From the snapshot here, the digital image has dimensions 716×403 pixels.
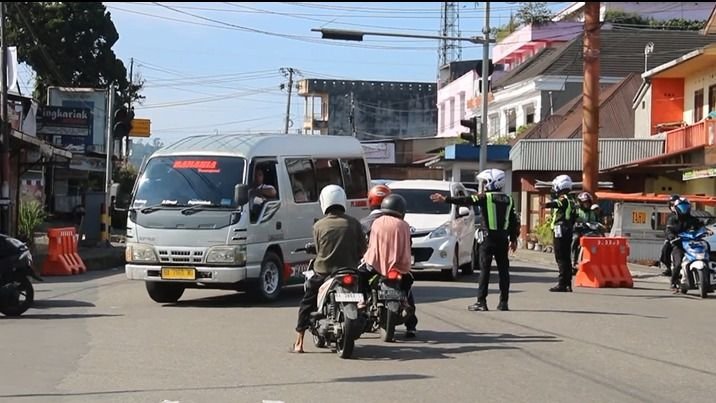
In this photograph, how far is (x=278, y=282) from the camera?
16031 mm

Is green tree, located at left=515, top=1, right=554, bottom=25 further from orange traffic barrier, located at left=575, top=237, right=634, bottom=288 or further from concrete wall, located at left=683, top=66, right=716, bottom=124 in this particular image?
orange traffic barrier, located at left=575, top=237, right=634, bottom=288

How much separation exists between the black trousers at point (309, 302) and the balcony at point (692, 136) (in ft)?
65.2

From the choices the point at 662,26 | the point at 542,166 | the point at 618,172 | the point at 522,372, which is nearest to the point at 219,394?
the point at 522,372

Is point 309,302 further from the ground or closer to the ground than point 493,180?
closer to the ground

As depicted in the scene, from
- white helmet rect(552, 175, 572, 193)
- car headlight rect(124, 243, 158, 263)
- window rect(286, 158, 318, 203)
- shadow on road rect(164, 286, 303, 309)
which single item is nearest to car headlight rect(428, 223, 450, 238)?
white helmet rect(552, 175, 572, 193)

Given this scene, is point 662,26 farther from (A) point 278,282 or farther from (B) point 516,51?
(A) point 278,282

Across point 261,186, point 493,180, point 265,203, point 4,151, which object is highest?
point 4,151

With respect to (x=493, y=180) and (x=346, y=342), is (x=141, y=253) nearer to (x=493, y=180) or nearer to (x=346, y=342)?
(x=493, y=180)

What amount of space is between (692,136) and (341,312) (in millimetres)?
22331

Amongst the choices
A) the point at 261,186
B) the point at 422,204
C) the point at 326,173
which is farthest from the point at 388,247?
the point at 422,204

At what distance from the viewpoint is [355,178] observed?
1902cm

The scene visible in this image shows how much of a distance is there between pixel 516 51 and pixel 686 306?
46487mm

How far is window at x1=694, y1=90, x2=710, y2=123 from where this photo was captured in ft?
110

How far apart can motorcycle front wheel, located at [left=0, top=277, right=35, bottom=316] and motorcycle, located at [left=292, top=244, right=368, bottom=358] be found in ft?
17.1
